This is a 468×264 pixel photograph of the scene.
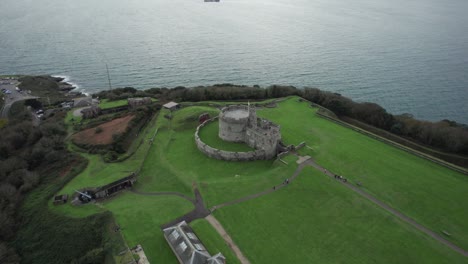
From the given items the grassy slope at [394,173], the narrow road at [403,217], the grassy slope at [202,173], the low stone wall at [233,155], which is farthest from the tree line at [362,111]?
the low stone wall at [233,155]

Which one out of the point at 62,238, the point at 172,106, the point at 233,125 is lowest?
the point at 62,238

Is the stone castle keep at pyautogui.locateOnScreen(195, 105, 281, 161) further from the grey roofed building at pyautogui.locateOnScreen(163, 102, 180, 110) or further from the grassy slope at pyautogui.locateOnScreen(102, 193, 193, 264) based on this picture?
the grey roofed building at pyautogui.locateOnScreen(163, 102, 180, 110)

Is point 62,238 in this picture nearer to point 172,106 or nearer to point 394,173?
point 172,106

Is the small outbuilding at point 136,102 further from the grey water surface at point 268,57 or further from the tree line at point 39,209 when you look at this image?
the grey water surface at point 268,57

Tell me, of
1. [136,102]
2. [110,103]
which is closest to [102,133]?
[136,102]

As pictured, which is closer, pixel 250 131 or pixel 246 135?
pixel 250 131

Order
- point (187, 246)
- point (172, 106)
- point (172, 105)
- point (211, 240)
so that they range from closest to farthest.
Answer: point (187, 246)
point (211, 240)
point (172, 106)
point (172, 105)
